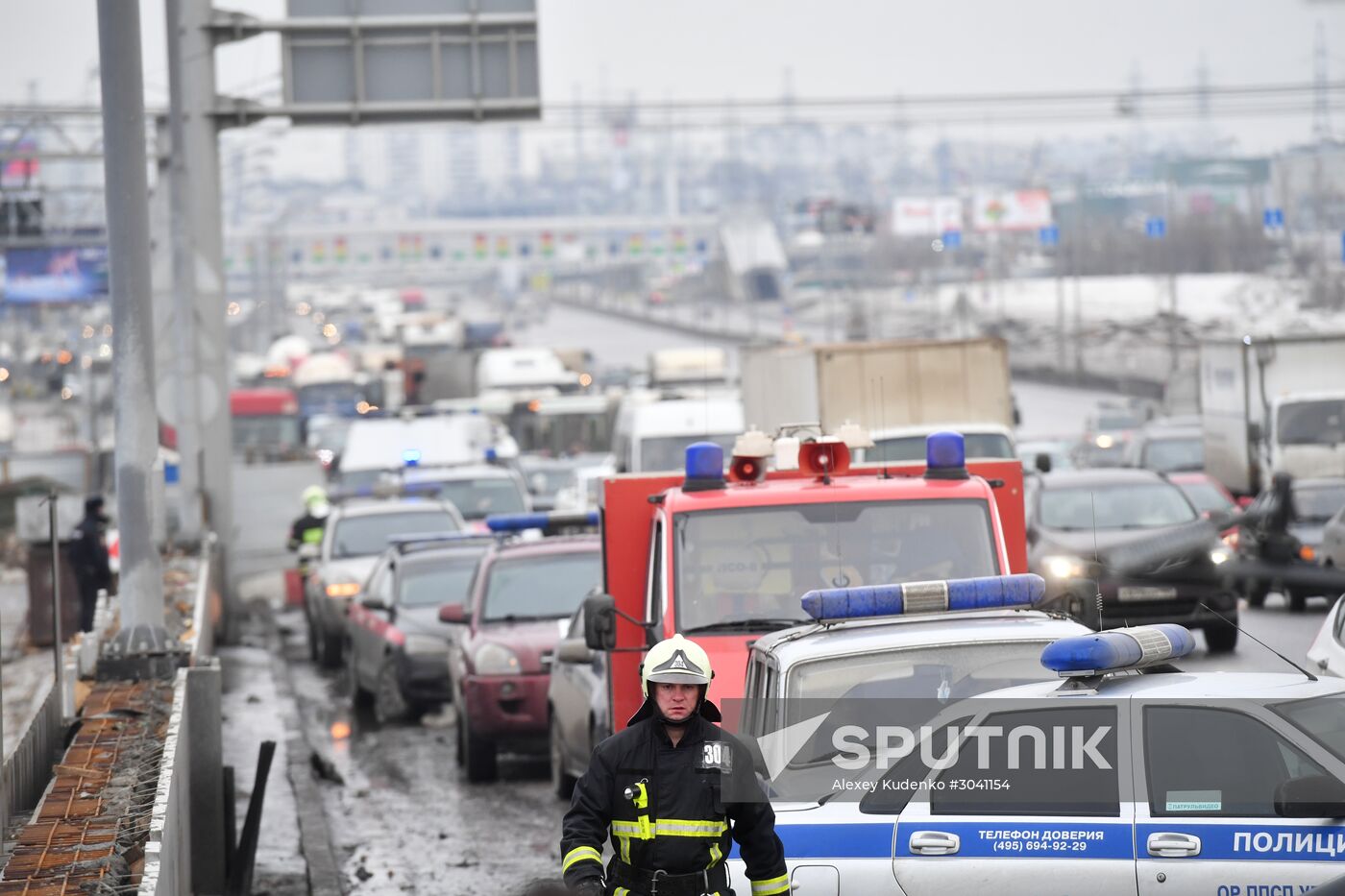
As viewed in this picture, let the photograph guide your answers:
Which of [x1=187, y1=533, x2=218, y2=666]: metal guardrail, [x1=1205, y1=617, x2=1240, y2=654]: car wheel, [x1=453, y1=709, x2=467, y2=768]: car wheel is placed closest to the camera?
[x1=187, y1=533, x2=218, y2=666]: metal guardrail

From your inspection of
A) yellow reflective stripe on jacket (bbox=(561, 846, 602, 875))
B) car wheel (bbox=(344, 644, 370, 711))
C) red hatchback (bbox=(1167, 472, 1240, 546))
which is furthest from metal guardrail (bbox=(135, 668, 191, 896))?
red hatchback (bbox=(1167, 472, 1240, 546))

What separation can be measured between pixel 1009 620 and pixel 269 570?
2707 cm

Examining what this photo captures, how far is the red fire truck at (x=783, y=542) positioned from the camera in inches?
390

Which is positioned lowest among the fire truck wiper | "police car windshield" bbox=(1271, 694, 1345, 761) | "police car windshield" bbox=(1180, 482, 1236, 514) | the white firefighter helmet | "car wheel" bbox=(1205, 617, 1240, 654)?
"car wheel" bbox=(1205, 617, 1240, 654)

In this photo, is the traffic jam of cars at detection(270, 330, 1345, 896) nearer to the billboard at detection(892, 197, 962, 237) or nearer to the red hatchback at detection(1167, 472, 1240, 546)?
the red hatchback at detection(1167, 472, 1240, 546)

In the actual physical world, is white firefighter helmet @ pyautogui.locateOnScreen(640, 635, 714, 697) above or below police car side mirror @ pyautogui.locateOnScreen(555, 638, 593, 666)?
above

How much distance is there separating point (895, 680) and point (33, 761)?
4.24m

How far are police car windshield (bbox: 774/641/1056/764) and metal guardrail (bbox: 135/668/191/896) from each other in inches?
84.1

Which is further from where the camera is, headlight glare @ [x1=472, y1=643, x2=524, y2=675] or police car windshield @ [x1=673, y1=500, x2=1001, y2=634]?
headlight glare @ [x1=472, y1=643, x2=524, y2=675]

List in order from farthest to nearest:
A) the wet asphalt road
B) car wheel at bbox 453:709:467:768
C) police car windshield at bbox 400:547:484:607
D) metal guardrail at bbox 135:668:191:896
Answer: police car windshield at bbox 400:547:484:607 → car wheel at bbox 453:709:467:768 → the wet asphalt road → metal guardrail at bbox 135:668:191:896

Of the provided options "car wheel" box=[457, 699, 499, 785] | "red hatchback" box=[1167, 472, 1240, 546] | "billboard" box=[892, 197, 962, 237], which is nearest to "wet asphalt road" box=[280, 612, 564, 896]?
"car wheel" box=[457, 699, 499, 785]

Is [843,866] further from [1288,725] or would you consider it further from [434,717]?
[434,717]

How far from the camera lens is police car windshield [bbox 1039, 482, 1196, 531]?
20.4 metres

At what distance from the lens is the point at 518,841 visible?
12617 millimetres
